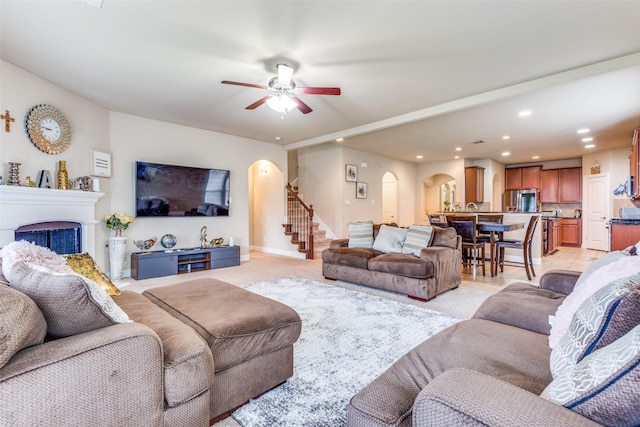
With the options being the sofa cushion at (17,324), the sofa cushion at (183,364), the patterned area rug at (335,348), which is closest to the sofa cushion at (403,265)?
the patterned area rug at (335,348)

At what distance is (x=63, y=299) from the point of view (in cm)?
108

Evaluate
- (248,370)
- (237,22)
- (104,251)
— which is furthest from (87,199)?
(248,370)

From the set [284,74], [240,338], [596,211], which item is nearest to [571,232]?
[596,211]

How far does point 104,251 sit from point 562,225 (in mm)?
11038

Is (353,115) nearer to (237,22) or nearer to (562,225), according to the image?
(237,22)

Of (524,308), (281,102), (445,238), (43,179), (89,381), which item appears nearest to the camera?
(89,381)

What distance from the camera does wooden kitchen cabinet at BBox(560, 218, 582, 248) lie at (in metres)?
8.39

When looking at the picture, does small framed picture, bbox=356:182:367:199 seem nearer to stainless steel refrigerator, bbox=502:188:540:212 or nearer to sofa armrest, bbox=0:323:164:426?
stainless steel refrigerator, bbox=502:188:540:212

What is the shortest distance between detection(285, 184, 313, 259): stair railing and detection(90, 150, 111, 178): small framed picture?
11.8ft

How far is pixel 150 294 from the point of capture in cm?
220

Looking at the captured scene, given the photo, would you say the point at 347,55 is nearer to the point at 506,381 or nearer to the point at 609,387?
the point at 506,381

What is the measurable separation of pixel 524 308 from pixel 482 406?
128 cm

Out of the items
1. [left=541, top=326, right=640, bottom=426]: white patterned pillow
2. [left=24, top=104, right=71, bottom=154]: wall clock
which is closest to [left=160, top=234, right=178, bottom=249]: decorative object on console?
[left=24, top=104, right=71, bottom=154]: wall clock

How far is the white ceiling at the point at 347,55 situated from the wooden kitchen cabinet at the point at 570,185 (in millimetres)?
4431
